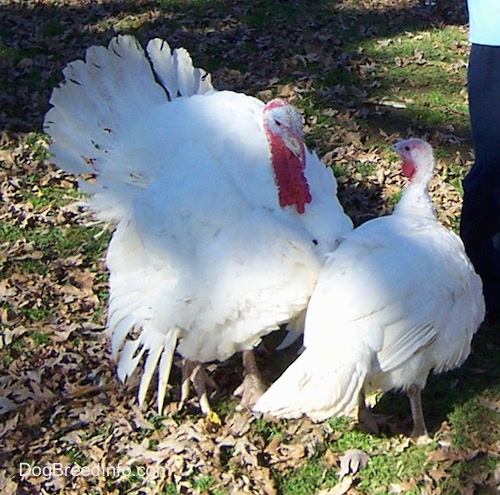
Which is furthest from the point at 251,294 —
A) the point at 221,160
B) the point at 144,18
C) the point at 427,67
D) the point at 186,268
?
the point at 144,18

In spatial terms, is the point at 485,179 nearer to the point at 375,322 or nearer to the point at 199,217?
the point at 375,322

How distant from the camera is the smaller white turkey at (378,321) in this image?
3863mm

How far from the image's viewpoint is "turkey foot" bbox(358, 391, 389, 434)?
4438 mm

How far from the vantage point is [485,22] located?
4.51m

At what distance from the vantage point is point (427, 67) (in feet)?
30.5

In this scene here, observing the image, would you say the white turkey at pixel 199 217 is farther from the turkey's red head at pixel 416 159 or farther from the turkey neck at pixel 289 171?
the turkey's red head at pixel 416 159

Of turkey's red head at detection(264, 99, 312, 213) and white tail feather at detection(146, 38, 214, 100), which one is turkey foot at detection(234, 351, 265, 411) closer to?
turkey's red head at detection(264, 99, 312, 213)

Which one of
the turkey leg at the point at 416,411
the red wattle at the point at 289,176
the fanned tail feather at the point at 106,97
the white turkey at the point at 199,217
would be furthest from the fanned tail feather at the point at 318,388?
the fanned tail feather at the point at 106,97

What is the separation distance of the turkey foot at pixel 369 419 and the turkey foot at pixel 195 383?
2.66 ft

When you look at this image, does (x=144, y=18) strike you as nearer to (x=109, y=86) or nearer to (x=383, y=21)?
(x=383, y=21)

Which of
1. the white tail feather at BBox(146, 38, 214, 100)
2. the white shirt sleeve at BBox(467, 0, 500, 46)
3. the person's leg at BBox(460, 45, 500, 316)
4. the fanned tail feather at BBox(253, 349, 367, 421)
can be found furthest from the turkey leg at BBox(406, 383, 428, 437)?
the white tail feather at BBox(146, 38, 214, 100)

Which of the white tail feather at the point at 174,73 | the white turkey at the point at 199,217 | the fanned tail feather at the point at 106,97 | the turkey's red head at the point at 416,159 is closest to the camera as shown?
the white turkey at the point at 199,217

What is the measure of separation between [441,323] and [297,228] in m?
0.83

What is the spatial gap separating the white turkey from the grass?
0.36 meters
